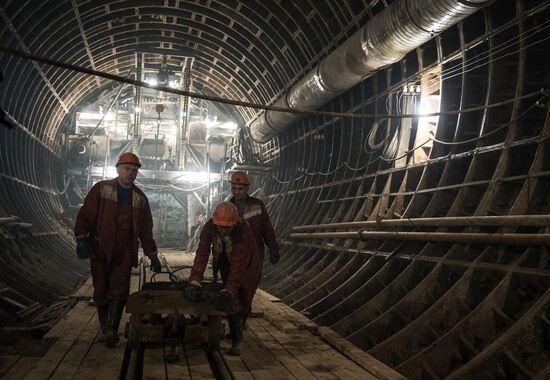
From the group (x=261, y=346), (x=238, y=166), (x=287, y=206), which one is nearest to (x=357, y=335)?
(x=261, y=346)

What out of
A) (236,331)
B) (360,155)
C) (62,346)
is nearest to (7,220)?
(62,346)

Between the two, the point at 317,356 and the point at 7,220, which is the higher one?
the point at 7,220

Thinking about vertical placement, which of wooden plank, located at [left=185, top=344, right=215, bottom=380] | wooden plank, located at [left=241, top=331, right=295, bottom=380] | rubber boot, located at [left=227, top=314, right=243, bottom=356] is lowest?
wooden plank, located at [left=241, top=331, right=295, bottom=380]

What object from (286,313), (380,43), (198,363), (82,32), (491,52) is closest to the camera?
(198,363)

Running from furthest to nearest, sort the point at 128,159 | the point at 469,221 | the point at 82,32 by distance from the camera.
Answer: the point at 82,32, the point at 469,221, the point at 128,159

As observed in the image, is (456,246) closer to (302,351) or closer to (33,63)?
(302,351)

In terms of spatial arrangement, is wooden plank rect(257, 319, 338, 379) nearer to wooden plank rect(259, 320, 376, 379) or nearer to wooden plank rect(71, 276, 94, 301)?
wooden plank rect(259, 320, 376, 379)

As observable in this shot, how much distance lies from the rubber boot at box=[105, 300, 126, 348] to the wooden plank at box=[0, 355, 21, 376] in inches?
25.9

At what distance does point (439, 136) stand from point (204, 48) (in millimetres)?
10899

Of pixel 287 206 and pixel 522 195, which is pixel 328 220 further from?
pixel 522 195

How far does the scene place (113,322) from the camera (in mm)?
4293

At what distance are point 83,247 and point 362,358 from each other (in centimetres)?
242

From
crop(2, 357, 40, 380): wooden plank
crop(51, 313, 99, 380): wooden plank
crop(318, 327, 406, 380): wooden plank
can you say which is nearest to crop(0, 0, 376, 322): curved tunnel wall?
crop(51, 313, 99, 380): wooden plank

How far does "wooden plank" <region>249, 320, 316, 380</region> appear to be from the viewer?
3694 mm
